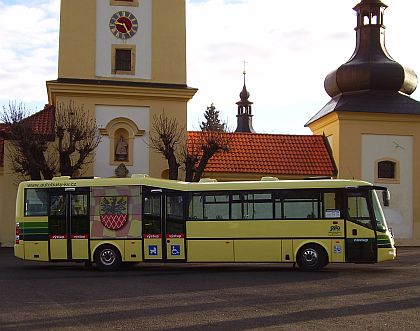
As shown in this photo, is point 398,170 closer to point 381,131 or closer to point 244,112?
point 381,131

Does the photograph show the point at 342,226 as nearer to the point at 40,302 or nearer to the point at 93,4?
the point at 40,302

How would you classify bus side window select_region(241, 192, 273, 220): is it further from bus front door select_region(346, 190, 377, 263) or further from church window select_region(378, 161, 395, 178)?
church window select_region(378, 161, 395, 178)

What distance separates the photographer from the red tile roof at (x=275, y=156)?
35.0 m

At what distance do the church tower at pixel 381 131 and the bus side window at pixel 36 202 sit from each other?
1774 centimetres

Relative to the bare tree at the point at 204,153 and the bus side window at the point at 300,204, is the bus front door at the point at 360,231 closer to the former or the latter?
the bus side window at the point at 300,204

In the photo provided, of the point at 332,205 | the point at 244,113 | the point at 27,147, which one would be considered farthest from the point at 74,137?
the point at 244,113

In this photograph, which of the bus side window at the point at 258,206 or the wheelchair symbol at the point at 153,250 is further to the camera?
the wheelchair symbol at the point at 153,250

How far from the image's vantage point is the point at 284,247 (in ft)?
68.3

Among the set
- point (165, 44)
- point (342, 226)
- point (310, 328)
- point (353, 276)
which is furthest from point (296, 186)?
point (165, 44)

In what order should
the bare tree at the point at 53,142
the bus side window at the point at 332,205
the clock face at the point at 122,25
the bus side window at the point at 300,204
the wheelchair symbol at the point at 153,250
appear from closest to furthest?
the bus side window at the point at 332,205
the bus side window at the point at 300,204
the wheelchair symbol at the point at 153,250
the bare tree at the point at 53,142
the clock face at the point at 122,25

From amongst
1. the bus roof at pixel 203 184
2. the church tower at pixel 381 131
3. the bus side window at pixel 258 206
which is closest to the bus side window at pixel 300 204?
the bus roof at pixel 203 184

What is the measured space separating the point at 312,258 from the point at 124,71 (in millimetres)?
15103

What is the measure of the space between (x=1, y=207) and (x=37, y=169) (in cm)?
522

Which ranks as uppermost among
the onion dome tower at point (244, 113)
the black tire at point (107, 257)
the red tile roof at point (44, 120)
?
the onion dome tower at point (244, 113)
